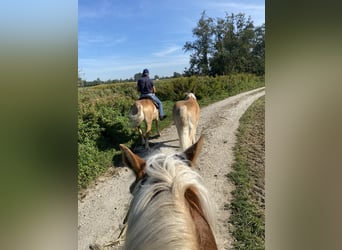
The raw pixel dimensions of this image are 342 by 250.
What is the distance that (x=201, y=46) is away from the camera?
1519 millimetres

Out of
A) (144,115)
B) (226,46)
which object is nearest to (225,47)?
(226,46)

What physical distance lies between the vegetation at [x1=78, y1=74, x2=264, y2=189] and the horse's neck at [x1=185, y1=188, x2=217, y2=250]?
751 mm

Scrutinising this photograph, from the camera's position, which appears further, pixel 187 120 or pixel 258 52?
pixel 187 120

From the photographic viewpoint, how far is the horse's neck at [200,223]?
2.56 ft

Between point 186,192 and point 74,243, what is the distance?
Answer: 0.88 m

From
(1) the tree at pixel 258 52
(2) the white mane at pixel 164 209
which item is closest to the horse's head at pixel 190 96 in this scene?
(1) the tree at pixel 258 52

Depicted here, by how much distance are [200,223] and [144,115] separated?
0.91 m

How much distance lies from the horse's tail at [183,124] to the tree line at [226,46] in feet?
Answer: 0.56

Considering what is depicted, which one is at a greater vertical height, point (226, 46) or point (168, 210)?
point (226, 46)

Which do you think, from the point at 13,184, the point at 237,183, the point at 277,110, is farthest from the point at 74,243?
the point at 277,110

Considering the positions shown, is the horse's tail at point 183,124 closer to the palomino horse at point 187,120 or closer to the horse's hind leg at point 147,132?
the palomino horse at point 187,120

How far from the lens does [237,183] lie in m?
1.50

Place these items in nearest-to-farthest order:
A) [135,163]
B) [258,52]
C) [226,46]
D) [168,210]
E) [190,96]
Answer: [168,210], [135,163], [258,52], [226,46], [190,96]

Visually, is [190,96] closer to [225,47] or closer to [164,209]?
[225,47]
